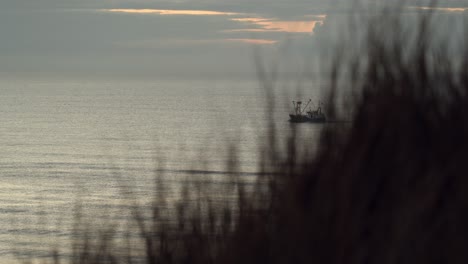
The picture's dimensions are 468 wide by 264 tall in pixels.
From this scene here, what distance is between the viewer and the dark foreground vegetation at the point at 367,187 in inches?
119

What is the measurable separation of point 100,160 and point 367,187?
67.3m

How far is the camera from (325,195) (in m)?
3.24

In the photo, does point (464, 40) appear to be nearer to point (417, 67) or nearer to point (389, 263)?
point (417, 67)

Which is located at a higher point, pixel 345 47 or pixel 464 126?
pixel 345 47

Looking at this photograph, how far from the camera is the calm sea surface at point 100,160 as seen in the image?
393cm

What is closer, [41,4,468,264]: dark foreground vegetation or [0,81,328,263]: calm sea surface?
[41,4,468,264]: dark foreground vegetation

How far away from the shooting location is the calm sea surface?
3930mm

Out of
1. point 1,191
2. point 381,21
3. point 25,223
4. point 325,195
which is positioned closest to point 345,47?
point 381,21

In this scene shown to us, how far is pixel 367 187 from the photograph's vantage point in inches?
128

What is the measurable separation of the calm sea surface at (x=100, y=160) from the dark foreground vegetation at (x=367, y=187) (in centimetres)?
19

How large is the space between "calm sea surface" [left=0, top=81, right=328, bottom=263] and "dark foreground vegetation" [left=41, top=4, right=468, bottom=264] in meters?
0.19

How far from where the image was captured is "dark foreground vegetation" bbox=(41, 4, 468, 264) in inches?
119

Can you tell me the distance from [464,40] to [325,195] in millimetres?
1269

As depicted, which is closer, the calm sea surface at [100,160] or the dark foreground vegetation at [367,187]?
the dark foreground vegetation at [367,187]
